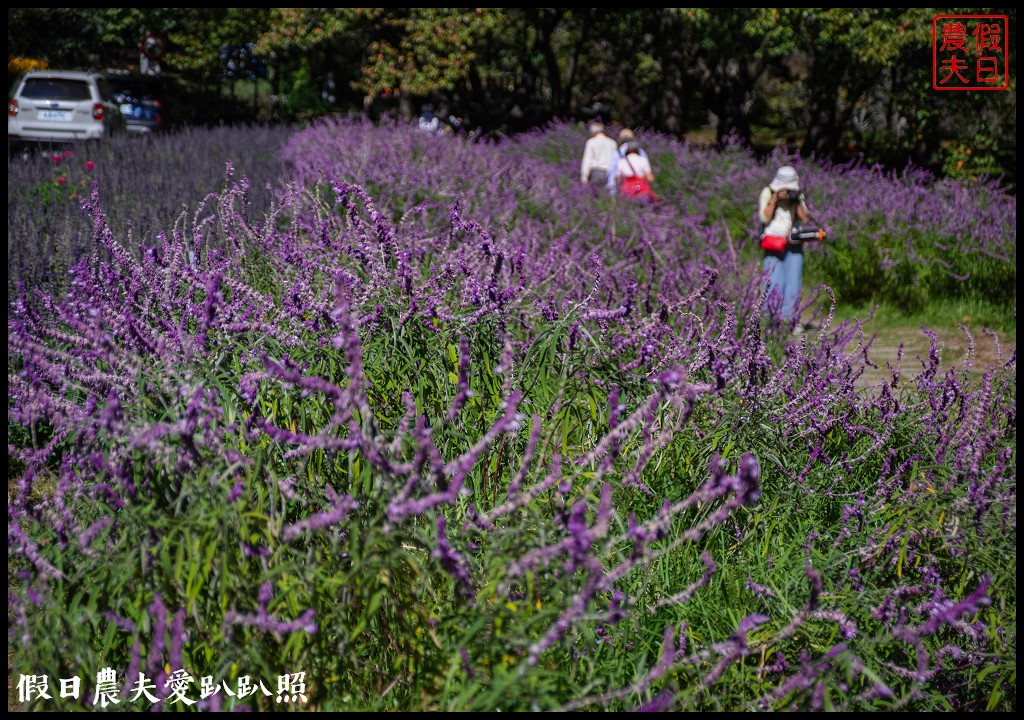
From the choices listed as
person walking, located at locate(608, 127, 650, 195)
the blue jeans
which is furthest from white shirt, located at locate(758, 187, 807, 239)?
person walking, located at locate(608, 127, 650, 195)

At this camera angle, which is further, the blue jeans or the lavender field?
the blue jeans

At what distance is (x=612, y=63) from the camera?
117ft

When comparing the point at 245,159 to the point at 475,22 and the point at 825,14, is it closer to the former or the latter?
the point at 825,14

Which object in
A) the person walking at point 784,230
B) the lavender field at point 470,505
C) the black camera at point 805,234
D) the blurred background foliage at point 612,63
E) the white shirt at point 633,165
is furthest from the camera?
the blurred background foliage at point 612,63

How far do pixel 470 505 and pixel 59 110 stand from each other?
766 inches

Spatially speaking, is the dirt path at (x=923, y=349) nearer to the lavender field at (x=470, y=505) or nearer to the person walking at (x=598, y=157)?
the lavender field at (x=470, y=505)

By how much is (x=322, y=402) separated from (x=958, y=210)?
8.52m

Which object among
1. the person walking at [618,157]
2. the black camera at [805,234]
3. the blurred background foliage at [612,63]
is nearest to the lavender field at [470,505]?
the black camera at [805,234]

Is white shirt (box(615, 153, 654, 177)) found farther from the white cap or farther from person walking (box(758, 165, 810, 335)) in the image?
the white cap

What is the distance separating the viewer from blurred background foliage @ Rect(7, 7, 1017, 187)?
17484 mm

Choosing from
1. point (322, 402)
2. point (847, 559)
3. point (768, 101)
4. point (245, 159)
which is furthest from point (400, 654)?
point (768, 101)

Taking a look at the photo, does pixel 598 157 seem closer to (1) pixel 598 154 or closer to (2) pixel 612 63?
(1) pixel 598 154

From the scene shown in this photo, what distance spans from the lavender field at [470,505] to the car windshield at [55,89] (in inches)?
639

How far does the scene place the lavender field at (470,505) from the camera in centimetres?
229
